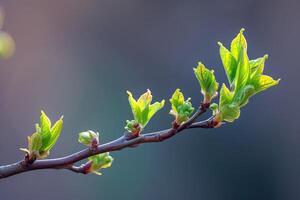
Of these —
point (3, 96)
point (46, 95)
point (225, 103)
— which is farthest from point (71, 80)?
point (225, 103)

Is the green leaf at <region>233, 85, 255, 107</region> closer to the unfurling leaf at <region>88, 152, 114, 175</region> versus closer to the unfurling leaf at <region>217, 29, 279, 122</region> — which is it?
the unfurling leaf at <region>217, 29, 279, 122</region>

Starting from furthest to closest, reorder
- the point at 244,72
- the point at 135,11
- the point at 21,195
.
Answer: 1. the point at 135,11
2. the point at 21,195
3. the point at 244,72

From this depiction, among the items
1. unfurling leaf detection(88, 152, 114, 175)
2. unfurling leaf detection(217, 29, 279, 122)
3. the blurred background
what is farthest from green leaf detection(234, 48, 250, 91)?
the blurred background

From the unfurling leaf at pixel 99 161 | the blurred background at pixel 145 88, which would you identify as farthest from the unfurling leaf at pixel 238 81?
the blurred background at pixel 145 88

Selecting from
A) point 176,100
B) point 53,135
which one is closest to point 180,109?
point 176,100

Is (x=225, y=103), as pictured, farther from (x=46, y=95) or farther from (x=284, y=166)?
(x=284, y=166)

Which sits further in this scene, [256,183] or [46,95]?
[256,183]

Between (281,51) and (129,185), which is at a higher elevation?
(281,51)

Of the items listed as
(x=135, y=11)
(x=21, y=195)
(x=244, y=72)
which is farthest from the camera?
(x=135, y=11)
